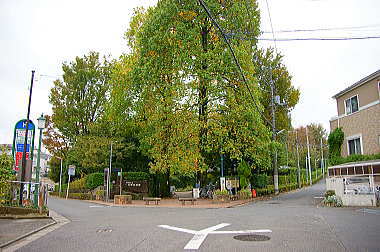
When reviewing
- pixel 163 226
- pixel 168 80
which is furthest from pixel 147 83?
pixel 163 226

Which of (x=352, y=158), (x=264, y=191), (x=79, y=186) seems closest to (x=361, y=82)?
(x=352, y=158)

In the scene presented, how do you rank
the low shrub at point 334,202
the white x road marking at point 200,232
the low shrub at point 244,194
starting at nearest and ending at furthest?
the white x road marking at point 200,232 < the low shrub at point 334,202 < the low shrub at point 244,194

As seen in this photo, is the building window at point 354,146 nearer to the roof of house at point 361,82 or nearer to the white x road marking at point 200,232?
the roof of house at point 361,82

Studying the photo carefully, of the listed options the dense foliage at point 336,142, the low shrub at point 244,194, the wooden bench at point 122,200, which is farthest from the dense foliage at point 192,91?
the dense foliage at point 336,142

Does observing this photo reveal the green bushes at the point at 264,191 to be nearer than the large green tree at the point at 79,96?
Yes

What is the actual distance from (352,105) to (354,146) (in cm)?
297

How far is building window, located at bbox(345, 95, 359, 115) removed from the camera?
23.6 m

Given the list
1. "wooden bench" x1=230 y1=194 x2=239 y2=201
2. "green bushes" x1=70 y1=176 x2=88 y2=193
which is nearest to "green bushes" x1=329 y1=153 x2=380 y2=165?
"wooden bench" x1=230 y1=194 x2=239 y2=201

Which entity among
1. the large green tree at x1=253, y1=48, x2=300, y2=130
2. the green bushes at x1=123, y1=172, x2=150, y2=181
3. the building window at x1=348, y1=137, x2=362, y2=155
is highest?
the large green tree at x1=253, y1=48, x2=300, y2=130

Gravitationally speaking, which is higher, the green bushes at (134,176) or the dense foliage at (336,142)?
the dense foliage at (336,142)

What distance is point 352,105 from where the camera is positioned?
2405 cm

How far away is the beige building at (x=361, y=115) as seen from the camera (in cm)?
2135

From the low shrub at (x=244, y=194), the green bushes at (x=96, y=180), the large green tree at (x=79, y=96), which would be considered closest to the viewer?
the low shrub at (x=244, y=194)

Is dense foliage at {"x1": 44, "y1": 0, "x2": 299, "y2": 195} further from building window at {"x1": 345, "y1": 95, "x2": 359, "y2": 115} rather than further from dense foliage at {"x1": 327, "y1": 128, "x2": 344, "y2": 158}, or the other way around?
building window at {"x1": 345, "y1": 95, "x2": 359, "y2": 115}
